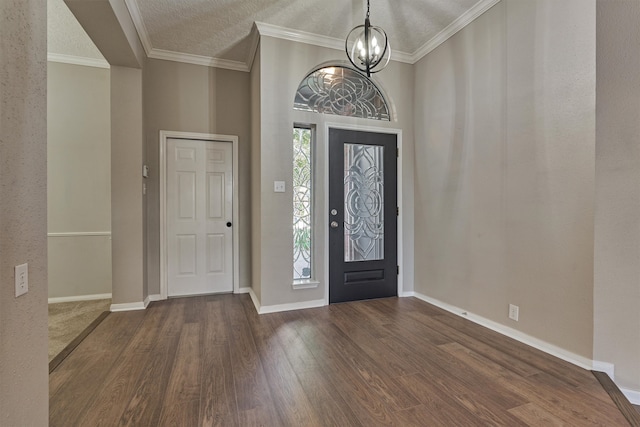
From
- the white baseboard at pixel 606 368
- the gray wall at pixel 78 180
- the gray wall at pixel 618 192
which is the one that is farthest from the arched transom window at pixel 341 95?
the white baseboard at pixel 606 368

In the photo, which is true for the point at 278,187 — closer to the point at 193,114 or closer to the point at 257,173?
the point at 257,173

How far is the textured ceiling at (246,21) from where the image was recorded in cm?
285

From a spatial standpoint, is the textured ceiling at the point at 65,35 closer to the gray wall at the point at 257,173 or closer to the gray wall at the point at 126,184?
the gray wall at the point at 126,184

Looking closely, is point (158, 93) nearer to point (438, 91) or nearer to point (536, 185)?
point (438, 91)

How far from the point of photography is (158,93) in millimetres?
3627

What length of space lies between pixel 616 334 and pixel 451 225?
5.03 ft

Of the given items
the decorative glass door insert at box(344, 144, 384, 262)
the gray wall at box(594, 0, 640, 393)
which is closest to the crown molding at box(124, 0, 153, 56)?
the decorative glass door insert at box(344, 144, 384, 262)

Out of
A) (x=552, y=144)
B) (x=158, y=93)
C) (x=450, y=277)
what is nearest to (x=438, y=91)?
(x=552, y=144)

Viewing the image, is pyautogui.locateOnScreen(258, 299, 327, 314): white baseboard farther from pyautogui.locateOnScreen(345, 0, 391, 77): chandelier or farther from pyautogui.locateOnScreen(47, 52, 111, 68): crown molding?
pyautogui.locateOnScreen(47, 52, 111, 68): crown molding

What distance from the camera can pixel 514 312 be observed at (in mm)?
2582

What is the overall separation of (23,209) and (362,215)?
2.99 metres

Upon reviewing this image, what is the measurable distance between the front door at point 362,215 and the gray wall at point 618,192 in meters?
1.98

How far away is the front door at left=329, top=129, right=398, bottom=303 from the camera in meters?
3.52

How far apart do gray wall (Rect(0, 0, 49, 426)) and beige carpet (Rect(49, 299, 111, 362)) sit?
5.06 ft
